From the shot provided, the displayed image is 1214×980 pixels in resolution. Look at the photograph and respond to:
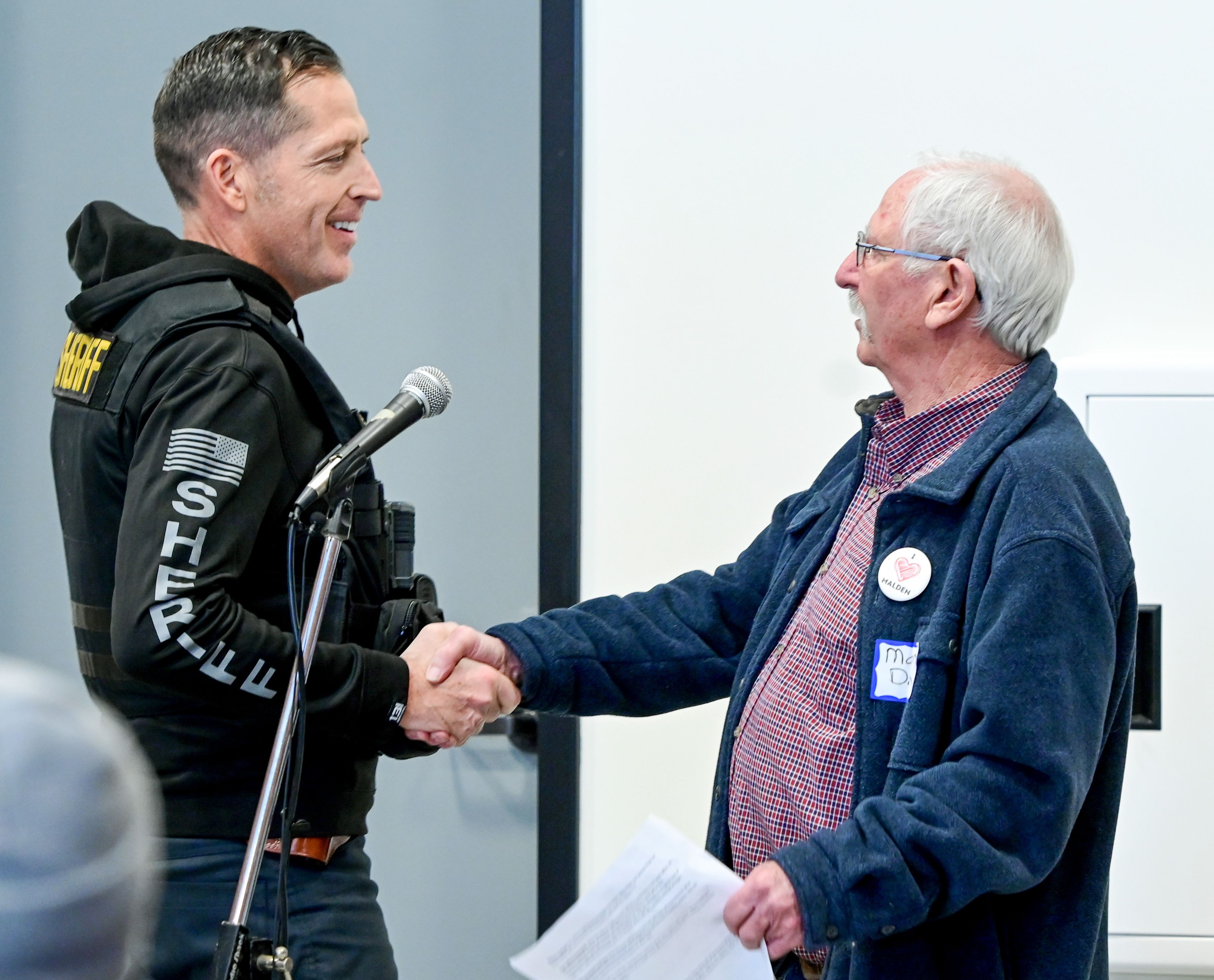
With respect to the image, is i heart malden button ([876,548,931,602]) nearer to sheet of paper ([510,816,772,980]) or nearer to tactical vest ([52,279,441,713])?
sheet of paper ([510,816,772,980])

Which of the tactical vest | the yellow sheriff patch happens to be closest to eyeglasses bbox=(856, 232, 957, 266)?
the tactical vest

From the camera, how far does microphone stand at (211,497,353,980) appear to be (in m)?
1.40

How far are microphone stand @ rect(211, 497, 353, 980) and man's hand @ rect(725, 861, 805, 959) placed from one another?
1.69ft

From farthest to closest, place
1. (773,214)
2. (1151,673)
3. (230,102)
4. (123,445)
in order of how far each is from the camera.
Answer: (773,214) < (1151,673) < (230,102) < (123,445)

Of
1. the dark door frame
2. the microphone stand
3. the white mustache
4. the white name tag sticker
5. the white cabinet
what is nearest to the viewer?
the microphone stand

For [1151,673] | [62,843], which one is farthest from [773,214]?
[62,843]

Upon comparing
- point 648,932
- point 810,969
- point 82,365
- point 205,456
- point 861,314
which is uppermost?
point 861,314

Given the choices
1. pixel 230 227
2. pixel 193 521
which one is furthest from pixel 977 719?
pixel 230 227

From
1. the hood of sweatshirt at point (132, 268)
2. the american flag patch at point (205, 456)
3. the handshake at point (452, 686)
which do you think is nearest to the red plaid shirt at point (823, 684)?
the handshake at point (452, 686)

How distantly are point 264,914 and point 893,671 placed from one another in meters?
0.88

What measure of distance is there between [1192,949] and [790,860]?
4.52 feet

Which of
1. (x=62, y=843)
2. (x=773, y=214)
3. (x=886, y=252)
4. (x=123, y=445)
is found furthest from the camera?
(x=773, y=214)

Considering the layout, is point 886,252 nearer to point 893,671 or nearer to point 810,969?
point 893,671

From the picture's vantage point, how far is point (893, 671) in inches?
63.9
